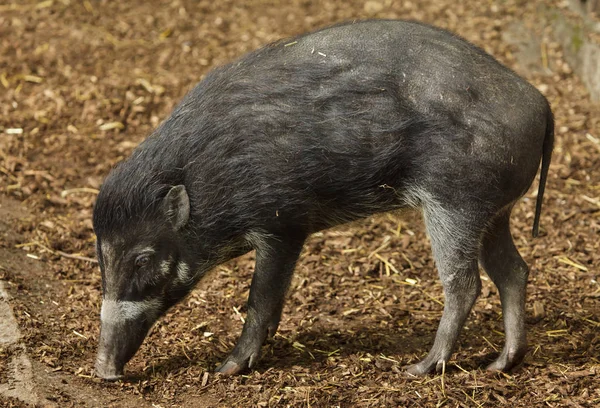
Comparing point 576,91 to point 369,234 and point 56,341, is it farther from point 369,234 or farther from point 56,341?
point 56,341

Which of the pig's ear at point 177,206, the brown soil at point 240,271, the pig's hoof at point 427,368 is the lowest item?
the brown soil at point 240,271

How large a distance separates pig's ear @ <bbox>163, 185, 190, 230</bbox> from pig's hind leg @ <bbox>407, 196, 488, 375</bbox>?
50.7 inches

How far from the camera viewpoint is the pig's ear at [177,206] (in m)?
4.84

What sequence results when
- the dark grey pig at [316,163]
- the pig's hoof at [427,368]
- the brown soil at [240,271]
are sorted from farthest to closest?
the pig's hoof at [427,368]
the brown soil at [240,271]
the dark grey pig at [316,163]

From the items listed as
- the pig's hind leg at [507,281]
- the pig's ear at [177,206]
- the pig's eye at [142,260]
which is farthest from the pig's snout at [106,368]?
the pig's hind leg at [507,281]

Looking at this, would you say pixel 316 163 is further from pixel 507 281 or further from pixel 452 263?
pixel 507 281

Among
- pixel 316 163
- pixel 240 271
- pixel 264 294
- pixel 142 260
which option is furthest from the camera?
pixel 240 271

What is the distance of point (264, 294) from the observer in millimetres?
5121

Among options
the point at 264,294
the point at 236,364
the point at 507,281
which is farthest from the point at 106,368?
the point at 507,281

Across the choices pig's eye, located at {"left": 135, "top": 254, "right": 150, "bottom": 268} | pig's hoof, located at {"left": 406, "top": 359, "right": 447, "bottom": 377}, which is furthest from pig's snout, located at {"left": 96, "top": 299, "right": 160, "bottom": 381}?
pig's hoof, located at {"left": 406, "top": 359, "right": 447, "bottom": 377}

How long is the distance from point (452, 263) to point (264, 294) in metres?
1.06

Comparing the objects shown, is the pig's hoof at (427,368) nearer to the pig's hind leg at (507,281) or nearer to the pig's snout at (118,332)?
the pig's hind leg at (507,281)

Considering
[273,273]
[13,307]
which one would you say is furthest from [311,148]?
[13,307]

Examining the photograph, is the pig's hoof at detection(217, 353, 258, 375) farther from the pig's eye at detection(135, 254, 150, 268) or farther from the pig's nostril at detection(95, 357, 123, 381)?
the pig's eye at detection(135, 254, 150, 268)
